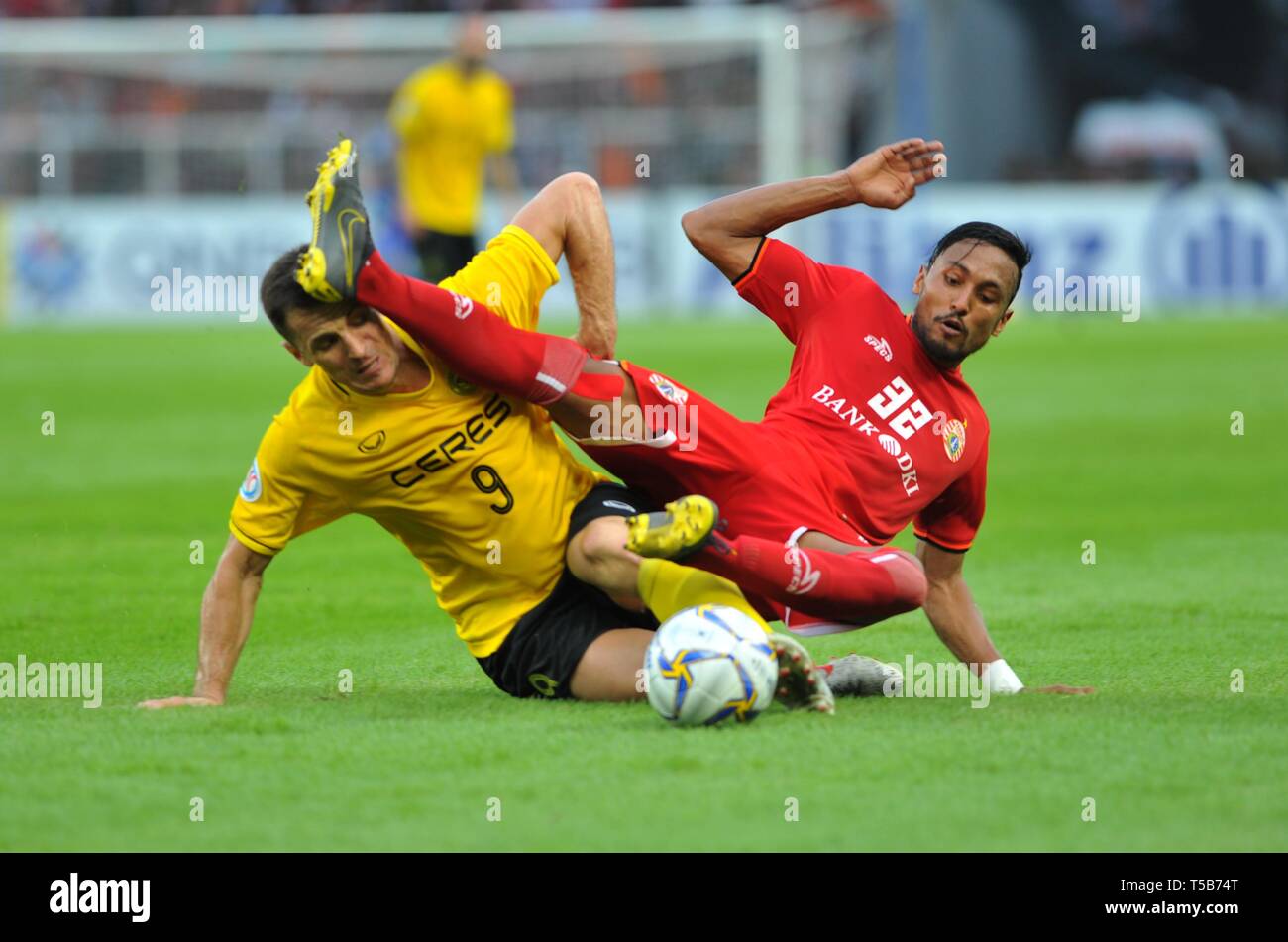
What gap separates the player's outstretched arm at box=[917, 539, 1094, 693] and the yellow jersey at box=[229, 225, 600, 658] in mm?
1157

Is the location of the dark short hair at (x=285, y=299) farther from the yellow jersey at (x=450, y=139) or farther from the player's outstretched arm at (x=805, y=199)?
the yellow jersey at (x=450, y=139)

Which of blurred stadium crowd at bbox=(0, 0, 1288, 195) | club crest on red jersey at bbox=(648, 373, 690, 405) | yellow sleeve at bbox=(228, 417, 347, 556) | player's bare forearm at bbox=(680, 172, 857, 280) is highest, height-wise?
blurred stadium crowd at bbox=(0, 0, 1288, 195)

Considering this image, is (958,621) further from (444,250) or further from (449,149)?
(449,149)

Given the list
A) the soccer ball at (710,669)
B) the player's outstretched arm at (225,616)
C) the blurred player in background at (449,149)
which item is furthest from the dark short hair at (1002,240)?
the blurred player in background at (449,149)

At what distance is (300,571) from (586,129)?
19429 millimetres

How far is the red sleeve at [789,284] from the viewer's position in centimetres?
654

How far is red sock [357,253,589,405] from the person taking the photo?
17.7ft

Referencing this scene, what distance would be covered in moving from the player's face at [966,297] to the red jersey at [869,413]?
0.12 meters

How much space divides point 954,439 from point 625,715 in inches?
61.4

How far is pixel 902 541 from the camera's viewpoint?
33.6 feet

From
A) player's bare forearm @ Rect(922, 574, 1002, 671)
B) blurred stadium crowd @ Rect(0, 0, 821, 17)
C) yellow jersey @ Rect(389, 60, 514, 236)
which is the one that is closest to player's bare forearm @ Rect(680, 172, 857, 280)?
player's bare forearm @ Rect(922, 574, 1002, 671)

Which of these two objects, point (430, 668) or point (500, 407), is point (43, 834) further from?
point (430, 668)

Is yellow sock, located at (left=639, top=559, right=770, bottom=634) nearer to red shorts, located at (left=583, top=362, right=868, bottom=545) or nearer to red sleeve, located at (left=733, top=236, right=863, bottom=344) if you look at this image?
red shorts, located at (left=583, top=362, right=868, bottom=545)

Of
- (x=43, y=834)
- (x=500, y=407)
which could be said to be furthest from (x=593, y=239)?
(x=43, y=834)
